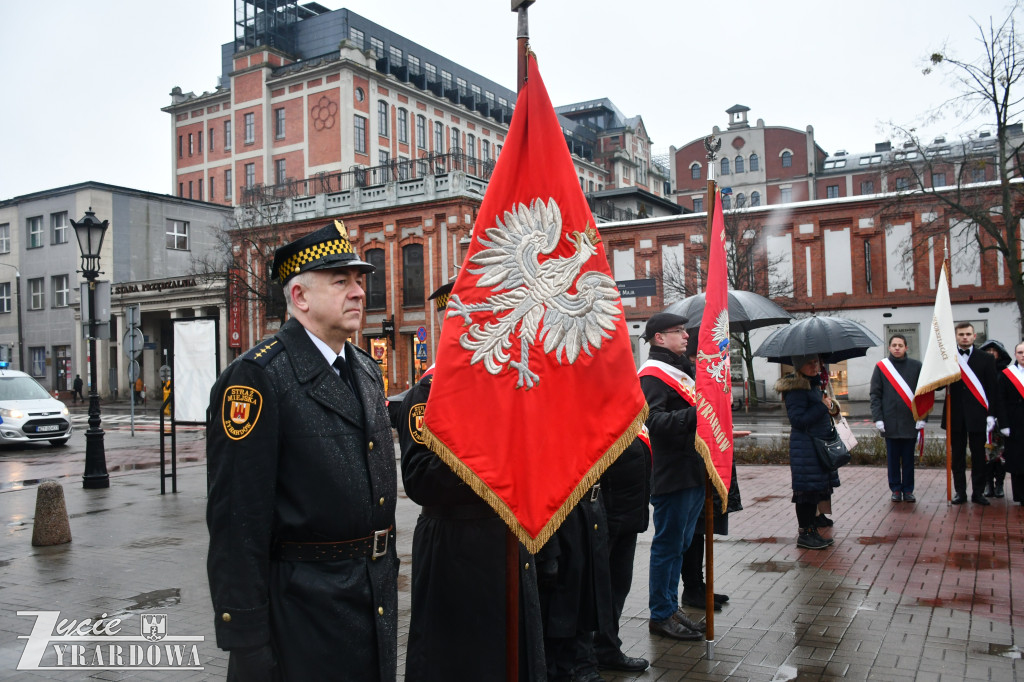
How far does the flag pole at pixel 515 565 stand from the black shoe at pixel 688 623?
270 cm

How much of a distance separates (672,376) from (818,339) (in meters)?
3.27

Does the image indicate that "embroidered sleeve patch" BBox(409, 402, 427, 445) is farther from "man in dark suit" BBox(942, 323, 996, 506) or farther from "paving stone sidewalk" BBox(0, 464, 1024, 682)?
"man in dark suit" BBox(942, 323, 996, 506)

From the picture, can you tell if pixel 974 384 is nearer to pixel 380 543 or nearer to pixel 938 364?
pixel 938 364

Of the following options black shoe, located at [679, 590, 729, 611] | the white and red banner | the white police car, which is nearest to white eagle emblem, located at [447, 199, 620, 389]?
black shoe, located at [679, 590, 729, 611]

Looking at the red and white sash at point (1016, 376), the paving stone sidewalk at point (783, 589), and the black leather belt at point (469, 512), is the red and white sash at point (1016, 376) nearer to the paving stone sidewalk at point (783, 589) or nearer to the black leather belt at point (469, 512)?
the paving stone sidewalk at point (783, 589)

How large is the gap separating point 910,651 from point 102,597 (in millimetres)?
6336

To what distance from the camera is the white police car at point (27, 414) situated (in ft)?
72.4

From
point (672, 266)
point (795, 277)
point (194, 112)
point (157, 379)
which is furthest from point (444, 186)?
point (194, 112)

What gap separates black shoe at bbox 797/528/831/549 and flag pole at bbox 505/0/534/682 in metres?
5.63

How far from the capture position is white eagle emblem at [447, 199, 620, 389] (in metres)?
3.37

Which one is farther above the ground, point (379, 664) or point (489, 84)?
point (489, 84)

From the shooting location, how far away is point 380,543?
3.15 metres

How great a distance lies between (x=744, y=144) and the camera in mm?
73688

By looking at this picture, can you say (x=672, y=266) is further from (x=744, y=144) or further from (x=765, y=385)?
(x=744, y=144)
